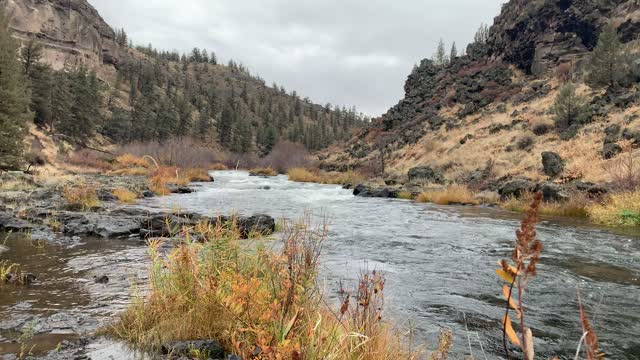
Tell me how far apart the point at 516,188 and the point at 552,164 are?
11.4ft

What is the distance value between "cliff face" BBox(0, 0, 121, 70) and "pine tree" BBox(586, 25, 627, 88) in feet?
285

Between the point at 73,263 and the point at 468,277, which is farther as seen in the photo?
the point at 73,263

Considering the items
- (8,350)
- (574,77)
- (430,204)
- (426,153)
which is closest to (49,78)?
(426,153)

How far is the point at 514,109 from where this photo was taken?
4059cm

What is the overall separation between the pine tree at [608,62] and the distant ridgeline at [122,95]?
47100 millimetres

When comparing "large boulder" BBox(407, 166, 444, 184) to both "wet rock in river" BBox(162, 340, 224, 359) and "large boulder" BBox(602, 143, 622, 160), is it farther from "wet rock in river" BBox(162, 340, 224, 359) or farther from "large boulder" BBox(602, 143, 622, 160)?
"wet rock in river" BBox(162, 340, 224, 359)

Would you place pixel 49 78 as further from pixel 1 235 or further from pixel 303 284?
pixel 303 284

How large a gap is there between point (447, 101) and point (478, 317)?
51.1 meters

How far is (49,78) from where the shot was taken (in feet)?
174

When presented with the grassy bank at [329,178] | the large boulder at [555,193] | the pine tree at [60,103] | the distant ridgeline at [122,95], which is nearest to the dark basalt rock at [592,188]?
the large boulder at [555,193]

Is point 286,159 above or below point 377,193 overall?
above

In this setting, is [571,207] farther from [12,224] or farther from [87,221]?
[12,224]

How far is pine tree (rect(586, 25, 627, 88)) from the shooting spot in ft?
99.8

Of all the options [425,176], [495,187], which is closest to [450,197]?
[495,187]
